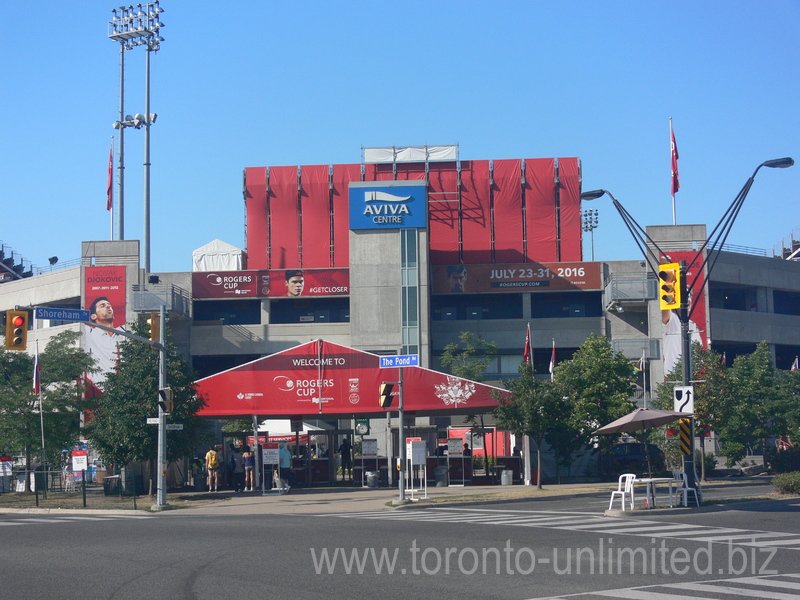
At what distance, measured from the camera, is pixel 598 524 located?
61.5 feet

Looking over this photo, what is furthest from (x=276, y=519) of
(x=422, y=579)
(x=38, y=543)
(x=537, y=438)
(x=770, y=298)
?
(x=770, y=298)

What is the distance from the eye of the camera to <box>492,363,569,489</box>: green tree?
33.1 metres

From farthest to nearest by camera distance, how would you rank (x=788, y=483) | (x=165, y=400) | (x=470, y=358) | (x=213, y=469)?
1. (x=470, y=358)
2. (x=213, y=469)
3. (x=165, y=400)
4. (x=788, y=483)

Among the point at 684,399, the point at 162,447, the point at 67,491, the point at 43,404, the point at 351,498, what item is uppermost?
the point at 43,404

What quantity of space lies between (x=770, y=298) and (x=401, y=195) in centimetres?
2889

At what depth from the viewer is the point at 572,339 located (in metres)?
60.8

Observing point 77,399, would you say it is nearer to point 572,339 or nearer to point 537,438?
point 537,438

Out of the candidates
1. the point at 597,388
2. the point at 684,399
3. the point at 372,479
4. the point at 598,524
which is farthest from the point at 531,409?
the point at 598,524

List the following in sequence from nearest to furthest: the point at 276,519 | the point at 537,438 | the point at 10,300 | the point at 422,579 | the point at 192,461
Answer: the point at 422,579, the point at 276,519, the point at 537,438, the point at 192,461, the point at 10,300

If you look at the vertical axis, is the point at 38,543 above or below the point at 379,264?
below

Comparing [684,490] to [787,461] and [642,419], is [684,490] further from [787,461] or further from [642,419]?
[787,461]

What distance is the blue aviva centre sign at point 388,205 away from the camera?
56.8m

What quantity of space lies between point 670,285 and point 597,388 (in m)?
16.6

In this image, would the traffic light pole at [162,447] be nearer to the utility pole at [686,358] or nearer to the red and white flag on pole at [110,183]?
the utility pole at [686,358]
